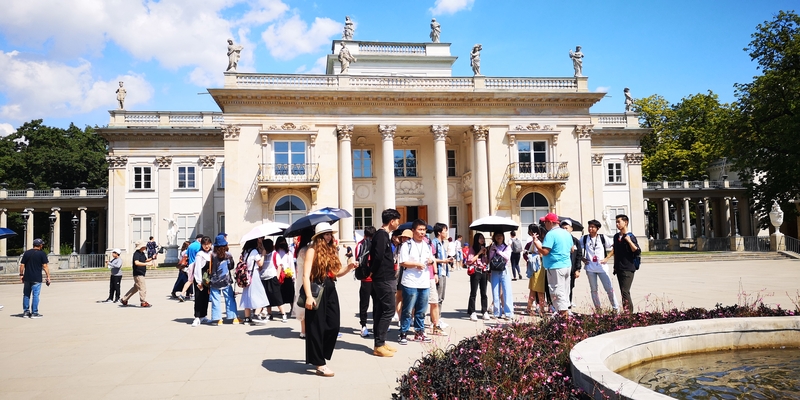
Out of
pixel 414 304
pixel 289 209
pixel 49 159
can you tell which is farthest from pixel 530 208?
pixel 49 159

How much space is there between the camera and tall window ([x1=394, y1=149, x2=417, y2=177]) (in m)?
35.4

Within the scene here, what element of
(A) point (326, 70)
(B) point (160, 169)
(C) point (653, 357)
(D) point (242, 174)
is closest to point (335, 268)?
(C) point (653, 357)

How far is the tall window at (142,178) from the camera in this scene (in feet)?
127

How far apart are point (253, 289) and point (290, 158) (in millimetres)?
21892

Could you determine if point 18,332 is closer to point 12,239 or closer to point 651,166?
point 651,166

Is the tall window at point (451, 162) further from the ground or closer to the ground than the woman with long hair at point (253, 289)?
A: further from the ground

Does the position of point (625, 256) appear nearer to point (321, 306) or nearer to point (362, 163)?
point (321, 306)

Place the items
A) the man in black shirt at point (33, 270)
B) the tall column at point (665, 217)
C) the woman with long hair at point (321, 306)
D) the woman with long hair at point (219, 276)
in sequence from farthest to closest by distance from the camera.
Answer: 1. the tall column at point (665, 217)
2. the man in black shirt at point (33, 270)
3. the woman with long hair at point (219, 276)
4. the woman with long hair at point (321, 306)

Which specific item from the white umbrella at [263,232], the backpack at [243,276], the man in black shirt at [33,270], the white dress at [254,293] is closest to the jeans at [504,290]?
the white umbrella at [263,232]

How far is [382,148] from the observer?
3391cm

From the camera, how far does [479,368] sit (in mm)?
5191

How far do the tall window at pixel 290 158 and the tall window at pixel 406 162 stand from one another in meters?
6.62

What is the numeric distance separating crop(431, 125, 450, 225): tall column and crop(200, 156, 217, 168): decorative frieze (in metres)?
17.2

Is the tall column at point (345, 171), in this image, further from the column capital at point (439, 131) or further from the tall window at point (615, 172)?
the tall window at point (615, 172)
